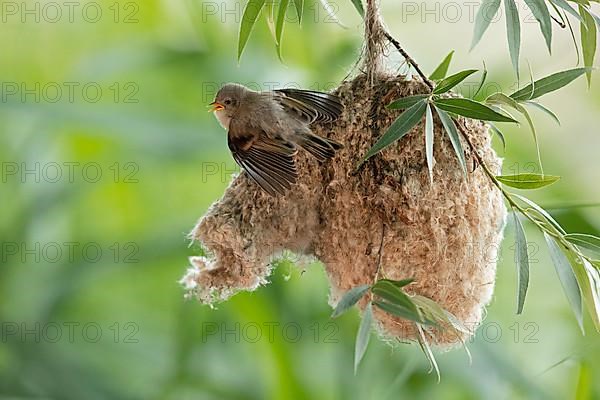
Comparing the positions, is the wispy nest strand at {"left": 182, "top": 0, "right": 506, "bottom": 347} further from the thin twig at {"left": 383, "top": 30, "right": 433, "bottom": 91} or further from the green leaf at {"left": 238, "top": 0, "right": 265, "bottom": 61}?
the green leaf at {"left": 238, "top": 0, "right": 265, "bottom": 61}

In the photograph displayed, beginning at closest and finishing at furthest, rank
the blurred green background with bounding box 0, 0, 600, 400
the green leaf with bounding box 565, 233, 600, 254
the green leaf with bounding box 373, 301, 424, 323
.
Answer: the green leaf with bounding box 373, 301, 424, 323 < the green leaf with bounding box 565, 233, 600, 254 < the blurred green background with bounding box 0, 0, 600, 400

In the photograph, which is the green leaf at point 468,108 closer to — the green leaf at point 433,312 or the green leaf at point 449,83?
the green leaf at point 449,83

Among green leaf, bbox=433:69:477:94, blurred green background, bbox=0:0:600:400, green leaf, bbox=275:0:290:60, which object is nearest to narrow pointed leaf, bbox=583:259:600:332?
green leaf, bbox=433:69:477:94

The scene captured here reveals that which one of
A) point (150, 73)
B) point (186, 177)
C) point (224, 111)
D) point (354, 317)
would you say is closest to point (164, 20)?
point (150, 73)

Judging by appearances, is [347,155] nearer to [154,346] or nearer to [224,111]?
[224,111]

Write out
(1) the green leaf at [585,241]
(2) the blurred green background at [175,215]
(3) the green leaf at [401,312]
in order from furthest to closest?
(2) the blurred green background at [175,215]
(1) the green leaf at [585,241]
(3) the green leaf at [401,312]

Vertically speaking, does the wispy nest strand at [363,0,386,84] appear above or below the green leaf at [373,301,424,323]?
above

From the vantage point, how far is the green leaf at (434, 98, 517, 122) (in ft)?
2.60

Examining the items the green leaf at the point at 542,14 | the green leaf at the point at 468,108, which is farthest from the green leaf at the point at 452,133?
the green leaf at the point at 542,14

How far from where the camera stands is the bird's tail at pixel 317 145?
0.91m

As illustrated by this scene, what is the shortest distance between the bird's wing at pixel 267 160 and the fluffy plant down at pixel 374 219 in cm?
4

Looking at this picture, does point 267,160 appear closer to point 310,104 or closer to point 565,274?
point 310,104

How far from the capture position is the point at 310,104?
92 cm

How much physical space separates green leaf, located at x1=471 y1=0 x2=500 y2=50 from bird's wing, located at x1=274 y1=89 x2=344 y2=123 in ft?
0.68
